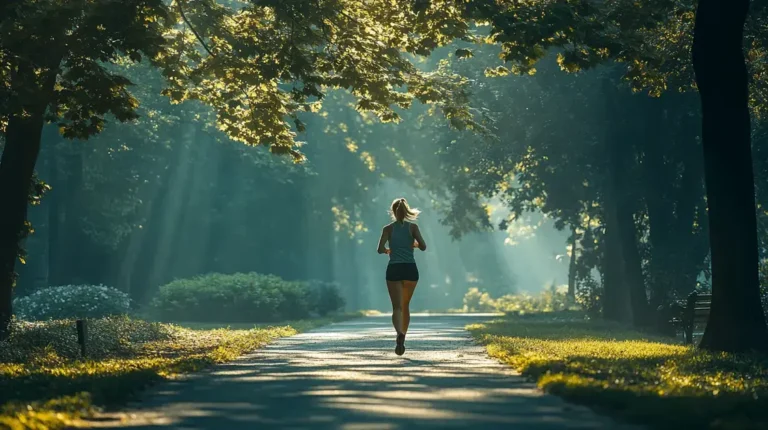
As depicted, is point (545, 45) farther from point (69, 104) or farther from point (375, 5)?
point (69, 104)

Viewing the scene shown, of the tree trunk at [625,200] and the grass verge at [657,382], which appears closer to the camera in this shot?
the grass verge at [657,382]

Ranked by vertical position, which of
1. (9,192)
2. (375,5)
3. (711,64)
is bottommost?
(9,192)

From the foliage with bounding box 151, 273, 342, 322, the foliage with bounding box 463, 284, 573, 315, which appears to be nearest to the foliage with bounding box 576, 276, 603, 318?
the foliage with bounding box 463, 284, 573, 315

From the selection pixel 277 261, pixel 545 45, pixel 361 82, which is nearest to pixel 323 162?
pixel 277 261

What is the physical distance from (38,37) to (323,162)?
123ft

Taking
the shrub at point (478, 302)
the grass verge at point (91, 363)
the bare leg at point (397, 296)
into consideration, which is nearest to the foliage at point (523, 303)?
the shrub at point (478, 302)

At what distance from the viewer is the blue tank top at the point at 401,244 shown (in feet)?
56.6

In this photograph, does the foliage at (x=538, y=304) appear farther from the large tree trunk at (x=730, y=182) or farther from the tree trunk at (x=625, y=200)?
Result: the large tree trunk at (x=730, y=182)

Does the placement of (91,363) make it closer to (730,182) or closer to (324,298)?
(730,182)

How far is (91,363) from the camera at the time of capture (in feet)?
50.2

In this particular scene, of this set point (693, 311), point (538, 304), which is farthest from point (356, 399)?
point (538, 304)

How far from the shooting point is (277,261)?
179ft

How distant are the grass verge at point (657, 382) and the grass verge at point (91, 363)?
403 cm

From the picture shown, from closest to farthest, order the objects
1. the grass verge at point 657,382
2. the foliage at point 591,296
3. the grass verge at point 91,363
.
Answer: the grass verge at point 657,382 < the grass verge at point 91,363 < the foliage at point 591,296
